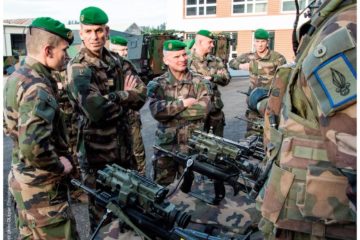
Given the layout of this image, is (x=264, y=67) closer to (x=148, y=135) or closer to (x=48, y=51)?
(x=148, y=135)

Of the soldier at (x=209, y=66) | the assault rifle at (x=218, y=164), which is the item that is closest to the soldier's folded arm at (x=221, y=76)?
the soldier at (x=209, y=66)

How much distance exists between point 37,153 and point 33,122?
19 cm

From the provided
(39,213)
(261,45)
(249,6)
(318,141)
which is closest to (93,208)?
(39,213)

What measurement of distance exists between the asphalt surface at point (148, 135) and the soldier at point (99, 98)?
831 millimetres

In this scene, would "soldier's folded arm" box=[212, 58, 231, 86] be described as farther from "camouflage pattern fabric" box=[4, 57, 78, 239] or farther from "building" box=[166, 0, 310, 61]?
"building" box=[166, 0, 310, 61]

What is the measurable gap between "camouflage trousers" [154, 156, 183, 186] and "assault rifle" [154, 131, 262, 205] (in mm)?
649

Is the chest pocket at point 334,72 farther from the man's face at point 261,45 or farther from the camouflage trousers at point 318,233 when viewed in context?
the man's face at point 261,45

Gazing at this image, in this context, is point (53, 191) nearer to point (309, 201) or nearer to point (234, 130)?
point (309, 201)

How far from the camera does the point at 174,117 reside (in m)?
3.87

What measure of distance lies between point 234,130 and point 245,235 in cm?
548

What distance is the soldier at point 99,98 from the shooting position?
296 centimetres

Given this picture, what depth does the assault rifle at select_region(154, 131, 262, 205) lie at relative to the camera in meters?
2.93

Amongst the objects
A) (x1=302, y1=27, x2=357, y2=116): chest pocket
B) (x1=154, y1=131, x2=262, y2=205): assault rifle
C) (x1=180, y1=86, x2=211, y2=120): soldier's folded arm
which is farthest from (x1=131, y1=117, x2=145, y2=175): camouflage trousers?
(x1=302, y1=27, x2=357, y2=116): chest pocket

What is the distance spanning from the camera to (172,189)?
9.93 feet
